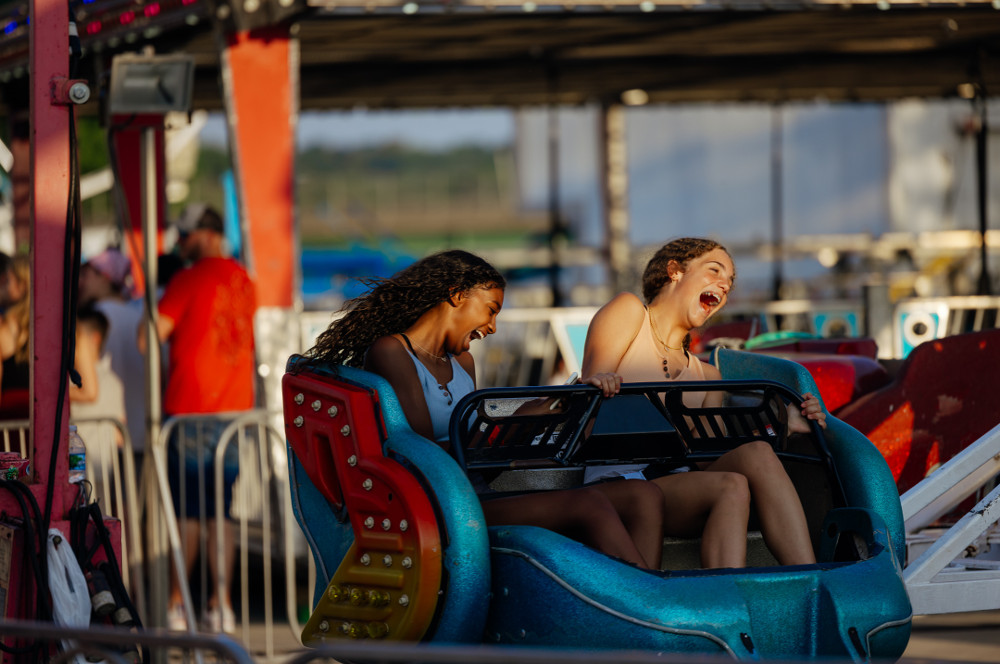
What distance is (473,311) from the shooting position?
357 centimetres

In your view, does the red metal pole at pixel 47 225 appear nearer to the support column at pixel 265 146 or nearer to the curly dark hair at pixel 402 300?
the curly dark hair at pixel 402 300

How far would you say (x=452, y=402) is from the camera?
11.7 ft

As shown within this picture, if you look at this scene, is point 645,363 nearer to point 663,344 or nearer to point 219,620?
point 663,344

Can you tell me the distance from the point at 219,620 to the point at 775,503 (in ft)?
10.9

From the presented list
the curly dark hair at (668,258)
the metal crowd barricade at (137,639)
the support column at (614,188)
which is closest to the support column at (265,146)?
the curly dark hair at (668,258)

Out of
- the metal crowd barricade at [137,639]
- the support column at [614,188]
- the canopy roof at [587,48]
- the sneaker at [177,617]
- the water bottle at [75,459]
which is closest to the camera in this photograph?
the metal crowd barricade at [137,639]

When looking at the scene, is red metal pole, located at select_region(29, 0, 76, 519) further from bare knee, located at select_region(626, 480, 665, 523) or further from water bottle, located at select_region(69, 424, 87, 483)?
bare knee, located at select_region(626, 480, 665, 523)

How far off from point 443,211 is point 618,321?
76.0m

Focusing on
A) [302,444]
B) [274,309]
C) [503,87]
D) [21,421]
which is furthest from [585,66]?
[302,444]

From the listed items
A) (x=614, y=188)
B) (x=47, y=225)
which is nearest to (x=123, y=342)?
(x=47, y=225)

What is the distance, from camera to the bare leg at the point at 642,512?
3141 millimetres

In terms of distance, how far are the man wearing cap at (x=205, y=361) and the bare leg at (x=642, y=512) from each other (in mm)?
3079

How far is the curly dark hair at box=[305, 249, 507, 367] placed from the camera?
351 centimetres

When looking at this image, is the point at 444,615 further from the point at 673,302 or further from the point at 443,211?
the point at 443,211
